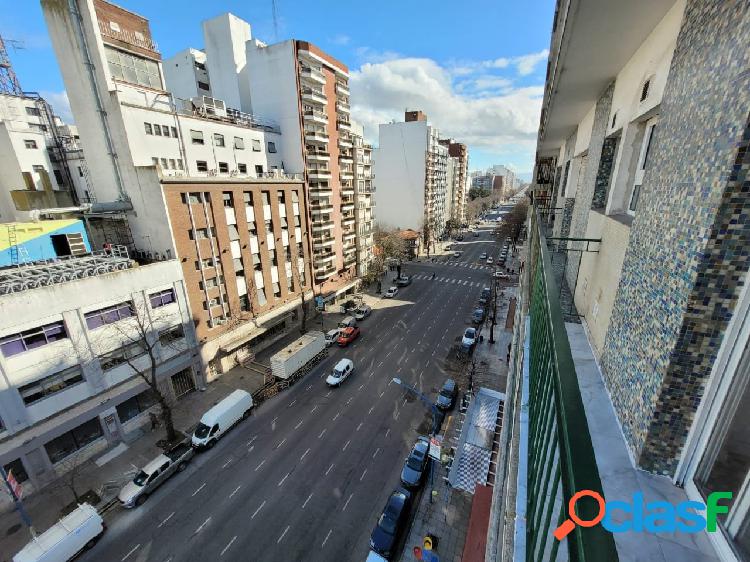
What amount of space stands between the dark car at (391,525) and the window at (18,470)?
16.1 m

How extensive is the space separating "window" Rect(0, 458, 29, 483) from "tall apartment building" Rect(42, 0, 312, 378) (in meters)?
9.26

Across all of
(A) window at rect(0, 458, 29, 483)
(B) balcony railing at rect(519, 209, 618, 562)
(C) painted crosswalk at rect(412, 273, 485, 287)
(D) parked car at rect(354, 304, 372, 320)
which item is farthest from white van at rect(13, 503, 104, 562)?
(C) painted crosswalk at rect(412, 273, 485, 287)

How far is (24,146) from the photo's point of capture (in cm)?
2448

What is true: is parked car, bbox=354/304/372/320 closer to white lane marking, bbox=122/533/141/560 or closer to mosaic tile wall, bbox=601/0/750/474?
white lane marking, bbox=122/533/141/560

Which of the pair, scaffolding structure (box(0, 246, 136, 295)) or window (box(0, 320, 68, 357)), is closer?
window (box(0, 320, 68, 357))

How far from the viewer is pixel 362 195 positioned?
129ft

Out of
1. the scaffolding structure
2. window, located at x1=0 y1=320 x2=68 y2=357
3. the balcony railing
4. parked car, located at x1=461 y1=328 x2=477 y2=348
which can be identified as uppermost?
the balcony railing

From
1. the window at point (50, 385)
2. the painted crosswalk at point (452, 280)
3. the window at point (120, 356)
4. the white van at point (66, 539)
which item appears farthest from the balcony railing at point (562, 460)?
the painted crosswalk at point (452, 280)

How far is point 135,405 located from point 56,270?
8.34 meters

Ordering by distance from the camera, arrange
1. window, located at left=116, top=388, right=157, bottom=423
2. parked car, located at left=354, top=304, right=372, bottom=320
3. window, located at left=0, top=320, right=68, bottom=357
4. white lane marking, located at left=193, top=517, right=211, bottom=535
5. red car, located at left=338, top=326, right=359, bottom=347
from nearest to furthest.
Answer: white lane marking, located at left=193, top=517, right=211, bottom=535
window, located at left=0, top=320, right=68, bottom=357
window, located at left=116, top=388, right=157, bottom=423
red car, located at left=338, top=326, right=359, bottom=347
parked car, located at left=354, top=304, right=372, bottom=320

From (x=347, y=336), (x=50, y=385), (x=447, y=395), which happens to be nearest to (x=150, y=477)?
(x=50, y=385)

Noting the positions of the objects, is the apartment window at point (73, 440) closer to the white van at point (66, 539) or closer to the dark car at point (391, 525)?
the white van at point (66, 539)

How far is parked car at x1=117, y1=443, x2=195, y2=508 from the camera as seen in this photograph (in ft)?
47.6

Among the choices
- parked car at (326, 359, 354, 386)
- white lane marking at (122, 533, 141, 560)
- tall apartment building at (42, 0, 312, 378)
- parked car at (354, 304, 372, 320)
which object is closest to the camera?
white lane marking at (122, 533, 141, 560)
